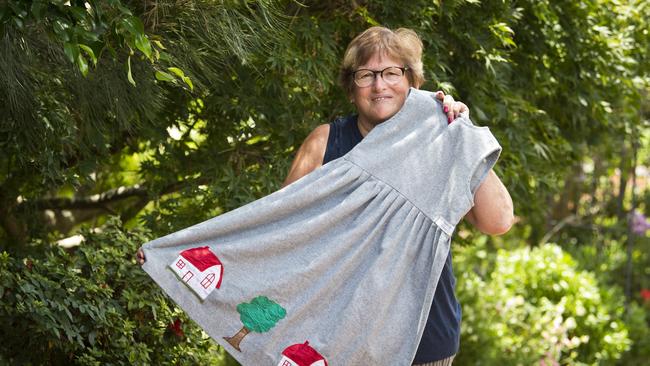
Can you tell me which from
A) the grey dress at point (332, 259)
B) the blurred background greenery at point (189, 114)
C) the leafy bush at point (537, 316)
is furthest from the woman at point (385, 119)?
the leafy bush at point (537, 316)

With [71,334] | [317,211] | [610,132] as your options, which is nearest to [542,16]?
[610,132]

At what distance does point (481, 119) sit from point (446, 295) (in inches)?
58.2

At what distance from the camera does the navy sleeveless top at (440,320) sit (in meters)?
2.32

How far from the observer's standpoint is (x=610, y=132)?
15.5ft

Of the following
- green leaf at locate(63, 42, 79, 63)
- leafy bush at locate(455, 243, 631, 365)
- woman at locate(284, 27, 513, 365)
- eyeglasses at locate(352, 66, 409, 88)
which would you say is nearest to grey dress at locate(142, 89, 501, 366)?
woman at locate(284, 27, 513, 365)

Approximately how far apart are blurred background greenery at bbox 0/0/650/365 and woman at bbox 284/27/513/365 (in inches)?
15.5

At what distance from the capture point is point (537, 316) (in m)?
5.48

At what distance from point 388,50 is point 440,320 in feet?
2.54

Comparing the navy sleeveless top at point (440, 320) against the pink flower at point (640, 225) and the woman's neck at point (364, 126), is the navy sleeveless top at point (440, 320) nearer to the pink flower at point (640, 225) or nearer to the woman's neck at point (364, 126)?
the woman's neck at point (364, 126)

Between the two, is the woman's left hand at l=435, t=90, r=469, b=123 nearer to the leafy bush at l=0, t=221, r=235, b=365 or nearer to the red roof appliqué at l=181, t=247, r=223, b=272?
the red roof appliqué at l=181, t=247, r=223, b=272

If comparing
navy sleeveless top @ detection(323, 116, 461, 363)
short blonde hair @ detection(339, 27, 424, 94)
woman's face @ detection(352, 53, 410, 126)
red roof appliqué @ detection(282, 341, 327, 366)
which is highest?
short blonde hair @ detection(339, 27, 424, 94)

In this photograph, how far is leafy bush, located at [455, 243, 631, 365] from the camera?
17.3 ft

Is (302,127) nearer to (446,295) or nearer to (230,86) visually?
(230,86)

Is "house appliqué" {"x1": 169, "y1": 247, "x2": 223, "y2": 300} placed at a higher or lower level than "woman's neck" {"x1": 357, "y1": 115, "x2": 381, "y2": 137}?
lower
